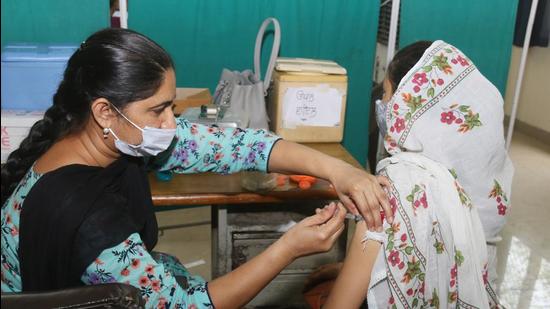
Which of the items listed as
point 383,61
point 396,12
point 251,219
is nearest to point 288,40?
point 396,12

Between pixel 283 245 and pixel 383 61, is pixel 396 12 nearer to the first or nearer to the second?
pixel 383 61

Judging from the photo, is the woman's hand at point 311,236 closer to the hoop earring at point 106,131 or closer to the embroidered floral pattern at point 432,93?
the embroidered floral pattern at point 432,93

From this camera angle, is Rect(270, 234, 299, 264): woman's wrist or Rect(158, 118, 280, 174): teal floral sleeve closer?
Rect(270, 234, 299, 264): woman's wrist

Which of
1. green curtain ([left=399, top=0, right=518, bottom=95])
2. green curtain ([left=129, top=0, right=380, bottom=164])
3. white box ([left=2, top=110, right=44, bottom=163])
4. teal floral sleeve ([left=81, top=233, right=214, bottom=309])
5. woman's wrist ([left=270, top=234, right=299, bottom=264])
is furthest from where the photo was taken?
green curtain ([left=399, top=0, right=518, bottom=95])

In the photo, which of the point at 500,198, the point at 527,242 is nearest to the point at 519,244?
the point at 527,242

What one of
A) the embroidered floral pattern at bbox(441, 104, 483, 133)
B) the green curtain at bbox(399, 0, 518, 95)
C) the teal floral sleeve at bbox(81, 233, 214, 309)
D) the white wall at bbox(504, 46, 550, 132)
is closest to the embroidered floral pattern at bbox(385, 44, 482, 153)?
the embroidered floral pattern at bbox(441, 104, 483, 133)

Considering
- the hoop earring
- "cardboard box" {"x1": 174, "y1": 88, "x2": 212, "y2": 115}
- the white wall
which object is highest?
the hoop earring

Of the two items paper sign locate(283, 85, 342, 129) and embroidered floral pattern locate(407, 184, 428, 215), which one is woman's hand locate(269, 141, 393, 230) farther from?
paper sign locate(283, 85, 342, 129)

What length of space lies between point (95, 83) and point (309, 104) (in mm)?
1245

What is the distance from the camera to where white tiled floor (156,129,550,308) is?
2.45 m

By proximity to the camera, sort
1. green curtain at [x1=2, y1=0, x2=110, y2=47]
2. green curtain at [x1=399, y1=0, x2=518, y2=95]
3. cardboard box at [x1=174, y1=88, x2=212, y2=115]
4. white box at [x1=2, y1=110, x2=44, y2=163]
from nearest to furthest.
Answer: white box at [x1=2, y1=110, x2=44, y2=163] < cardboard box at [x1=174, y1=88, x2=212, y2=115] < green curtain at [x1=2, y1=0, x2=110, y2=47] < green curtain at [x1=399, y1=0, x2=518, y2=95]

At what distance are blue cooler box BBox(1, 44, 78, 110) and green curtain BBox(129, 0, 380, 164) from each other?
2.04ft

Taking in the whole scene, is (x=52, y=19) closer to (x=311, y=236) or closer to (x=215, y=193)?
(x=215, y=193)

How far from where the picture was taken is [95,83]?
1134mm
